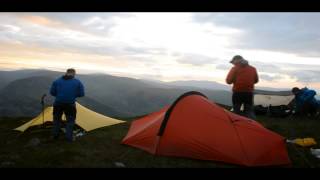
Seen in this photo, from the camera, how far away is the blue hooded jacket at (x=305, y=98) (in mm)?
18078

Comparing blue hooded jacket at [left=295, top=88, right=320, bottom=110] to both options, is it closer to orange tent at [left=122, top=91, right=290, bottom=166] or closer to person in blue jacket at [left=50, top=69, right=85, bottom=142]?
orange tent at [left=122, top=91, right=290, bottom=166]

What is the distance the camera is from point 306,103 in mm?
18203

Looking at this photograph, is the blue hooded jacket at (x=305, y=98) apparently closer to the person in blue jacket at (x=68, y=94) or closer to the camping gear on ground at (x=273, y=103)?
the camping gear on ground at (x=273, y=103)

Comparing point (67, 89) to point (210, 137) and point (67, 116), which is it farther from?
point (210, 137)

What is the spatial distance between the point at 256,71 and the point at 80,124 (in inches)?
240

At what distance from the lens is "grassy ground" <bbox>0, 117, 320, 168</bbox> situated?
9.02 m

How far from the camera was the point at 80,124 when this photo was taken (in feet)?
45.6

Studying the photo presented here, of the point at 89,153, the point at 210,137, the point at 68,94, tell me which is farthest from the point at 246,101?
the point at 68,94

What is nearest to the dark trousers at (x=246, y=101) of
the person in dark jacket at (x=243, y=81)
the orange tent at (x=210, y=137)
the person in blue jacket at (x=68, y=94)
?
the person in dark jacket at (x=243, y=81)

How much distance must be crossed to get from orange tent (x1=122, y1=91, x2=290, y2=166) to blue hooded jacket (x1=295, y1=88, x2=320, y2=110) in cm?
913

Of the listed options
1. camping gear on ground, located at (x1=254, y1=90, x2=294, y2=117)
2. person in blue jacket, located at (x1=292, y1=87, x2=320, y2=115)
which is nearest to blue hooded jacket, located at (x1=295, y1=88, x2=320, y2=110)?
person in blue jacket, located at (x1=292, y1=87, x2=320, y2=115)

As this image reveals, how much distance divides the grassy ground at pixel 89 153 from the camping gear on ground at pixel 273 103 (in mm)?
5429
